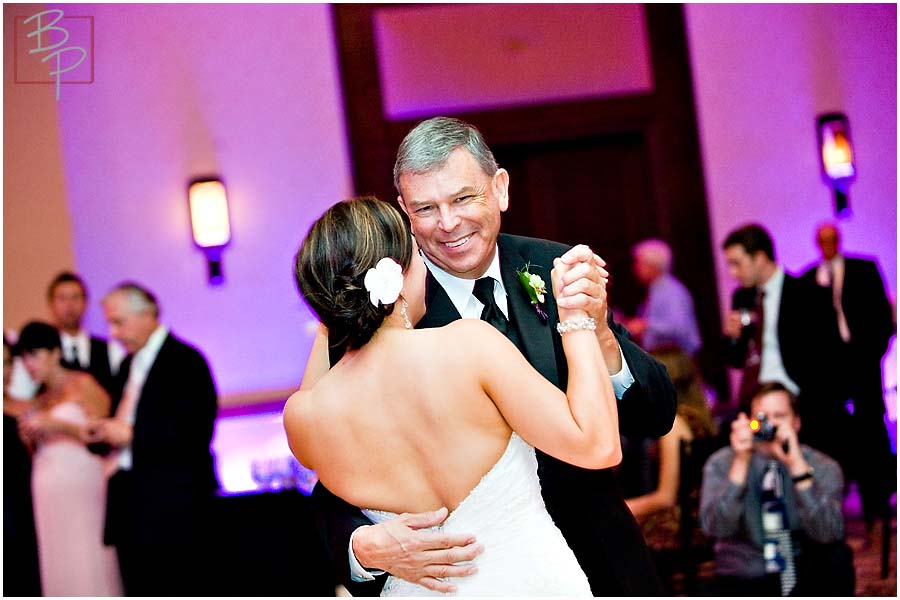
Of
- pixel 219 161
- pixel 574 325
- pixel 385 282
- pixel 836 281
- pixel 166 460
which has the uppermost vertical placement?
pixel 219 161

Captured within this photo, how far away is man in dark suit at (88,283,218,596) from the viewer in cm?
480

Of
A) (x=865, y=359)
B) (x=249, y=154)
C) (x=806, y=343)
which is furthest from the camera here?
(x=249, y=154)

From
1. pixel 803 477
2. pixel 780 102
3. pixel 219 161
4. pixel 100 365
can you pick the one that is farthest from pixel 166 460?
pixel 780 102

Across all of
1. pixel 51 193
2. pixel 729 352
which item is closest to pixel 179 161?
pixel 51 193

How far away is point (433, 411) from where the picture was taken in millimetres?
2021

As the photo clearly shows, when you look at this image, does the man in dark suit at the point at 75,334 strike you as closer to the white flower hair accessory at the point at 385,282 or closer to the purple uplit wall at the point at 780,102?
the purple uplit wall at the point at 780,102

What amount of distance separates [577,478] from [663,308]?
458 centimetres

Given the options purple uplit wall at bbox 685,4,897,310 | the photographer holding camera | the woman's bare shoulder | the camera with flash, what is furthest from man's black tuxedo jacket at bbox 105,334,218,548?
purple uplit wall at bbox 685,4,897,310

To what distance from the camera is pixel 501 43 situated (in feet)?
24.8

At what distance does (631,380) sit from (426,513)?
53 centimetres

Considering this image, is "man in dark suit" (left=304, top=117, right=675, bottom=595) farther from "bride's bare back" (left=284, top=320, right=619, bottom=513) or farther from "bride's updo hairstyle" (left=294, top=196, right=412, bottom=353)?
"bride's updo hairstyle" (left=294, top=196, right=412, bottom=353)

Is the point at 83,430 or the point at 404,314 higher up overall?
the point at 404,314

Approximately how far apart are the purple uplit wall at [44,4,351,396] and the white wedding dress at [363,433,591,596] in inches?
208

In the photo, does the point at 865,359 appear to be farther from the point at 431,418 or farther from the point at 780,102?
the point at 431,418
